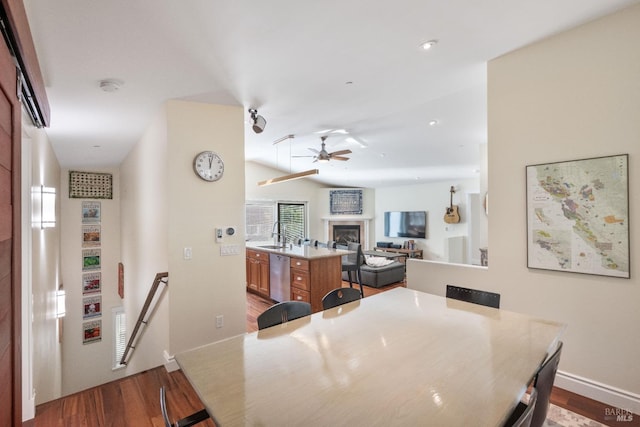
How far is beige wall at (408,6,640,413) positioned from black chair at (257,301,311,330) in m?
1.77

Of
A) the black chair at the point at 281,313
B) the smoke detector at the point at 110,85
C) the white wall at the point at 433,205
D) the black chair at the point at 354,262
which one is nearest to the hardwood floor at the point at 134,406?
the black chair at the point at 281,313

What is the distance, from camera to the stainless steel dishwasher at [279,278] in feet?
15.4

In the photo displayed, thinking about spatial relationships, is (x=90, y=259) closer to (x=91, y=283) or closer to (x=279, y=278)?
(x=91, y=283)

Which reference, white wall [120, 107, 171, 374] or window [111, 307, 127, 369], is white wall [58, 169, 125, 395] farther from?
white wall [120, 107, 171, 374]

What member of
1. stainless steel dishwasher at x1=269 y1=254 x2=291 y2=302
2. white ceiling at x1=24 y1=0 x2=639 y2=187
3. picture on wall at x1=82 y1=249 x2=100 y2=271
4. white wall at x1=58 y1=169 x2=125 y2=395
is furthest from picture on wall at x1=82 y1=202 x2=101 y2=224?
stainless steel dishwasher at x1=269 y1=254 x2=291 y2=302

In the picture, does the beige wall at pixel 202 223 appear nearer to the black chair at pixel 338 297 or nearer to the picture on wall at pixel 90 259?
the black chair at pixel 338 297

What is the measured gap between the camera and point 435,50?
2.44 m

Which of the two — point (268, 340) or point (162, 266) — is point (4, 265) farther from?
point (162, 266)

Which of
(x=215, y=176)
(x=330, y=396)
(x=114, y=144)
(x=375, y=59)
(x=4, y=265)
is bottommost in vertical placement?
(x=330, y=396)

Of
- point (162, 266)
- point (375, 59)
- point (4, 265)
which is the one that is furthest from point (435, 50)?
point (162, 266)

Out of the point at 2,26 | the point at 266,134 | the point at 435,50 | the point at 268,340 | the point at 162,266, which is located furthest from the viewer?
the point at 266,134

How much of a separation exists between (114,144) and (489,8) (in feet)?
14.7

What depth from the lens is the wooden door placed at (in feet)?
3.72

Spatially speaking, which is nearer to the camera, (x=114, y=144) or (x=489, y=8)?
(x=489, y=8)
